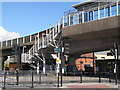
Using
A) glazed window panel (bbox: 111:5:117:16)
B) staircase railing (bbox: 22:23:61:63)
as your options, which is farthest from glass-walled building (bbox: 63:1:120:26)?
staircase railing (bbox: 22:23:61:63)

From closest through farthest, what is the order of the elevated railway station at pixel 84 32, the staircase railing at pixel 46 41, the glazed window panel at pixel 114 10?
the glazed window panel at pixel 114 10, the elevated railway station at pixel 84 32, the staircase railing at pixel 46 41

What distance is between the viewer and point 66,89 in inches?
678

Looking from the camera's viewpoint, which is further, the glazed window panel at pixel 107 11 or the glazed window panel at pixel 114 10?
the glazed window panel at pixel 107 11

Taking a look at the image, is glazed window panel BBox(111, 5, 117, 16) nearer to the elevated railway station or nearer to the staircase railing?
the elevated railway station

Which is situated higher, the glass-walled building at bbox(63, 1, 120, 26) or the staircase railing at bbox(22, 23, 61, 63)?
the glass-walled building at bbox(63, 1, 120, 26)

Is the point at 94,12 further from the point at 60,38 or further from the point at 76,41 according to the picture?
the point at 76,41

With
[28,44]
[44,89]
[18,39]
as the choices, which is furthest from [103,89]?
[18,39]

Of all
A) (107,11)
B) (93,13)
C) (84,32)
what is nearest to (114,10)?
(107,11)

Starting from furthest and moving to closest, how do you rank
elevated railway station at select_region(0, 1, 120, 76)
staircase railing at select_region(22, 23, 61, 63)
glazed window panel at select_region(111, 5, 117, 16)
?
staircase railing at select_region(22, 23, 61, 63) < elevated railway station at select_region(0, 1, 120, 76) < glazed window panel at select_region(111, 5, 117, 16)

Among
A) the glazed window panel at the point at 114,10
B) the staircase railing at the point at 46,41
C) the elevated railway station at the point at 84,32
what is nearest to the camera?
the glazed window panel at the point at 114,10

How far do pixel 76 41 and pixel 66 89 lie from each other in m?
24.1

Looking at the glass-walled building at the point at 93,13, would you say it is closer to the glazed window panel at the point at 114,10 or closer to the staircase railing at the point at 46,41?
the glazed window panel at the point at 114,10

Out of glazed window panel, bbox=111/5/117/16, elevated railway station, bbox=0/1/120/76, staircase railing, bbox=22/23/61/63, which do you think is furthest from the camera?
staircase railing, bbox=22/23/61/63

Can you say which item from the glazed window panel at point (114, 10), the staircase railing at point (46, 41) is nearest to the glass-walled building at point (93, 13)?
the glazed window panel at point (114, 10)
